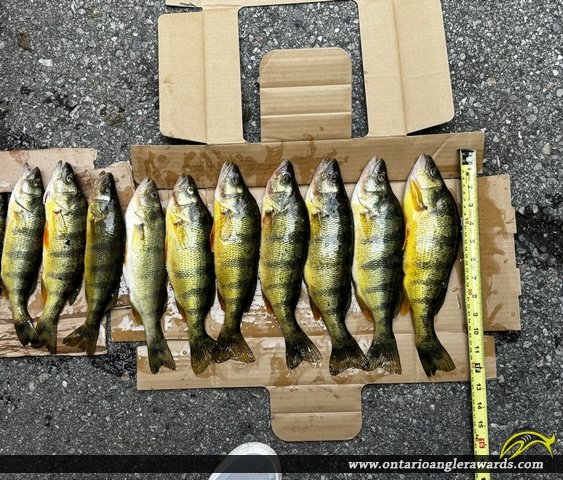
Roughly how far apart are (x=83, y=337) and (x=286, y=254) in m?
1.68

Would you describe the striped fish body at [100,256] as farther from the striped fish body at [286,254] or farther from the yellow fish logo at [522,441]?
the yellow fish logo at [522,441]

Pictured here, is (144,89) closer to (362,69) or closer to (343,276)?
(362,69)

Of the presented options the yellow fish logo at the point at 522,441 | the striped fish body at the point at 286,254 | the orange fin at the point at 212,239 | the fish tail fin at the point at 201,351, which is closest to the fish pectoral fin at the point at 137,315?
the fish tail fin at the point at 201,351

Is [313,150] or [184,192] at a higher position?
[313,150]

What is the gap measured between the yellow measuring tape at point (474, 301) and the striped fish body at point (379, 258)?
0.50 m

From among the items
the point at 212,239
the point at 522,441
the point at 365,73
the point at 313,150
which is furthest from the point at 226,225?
the point at 522,441

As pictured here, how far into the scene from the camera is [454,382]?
12.0ft

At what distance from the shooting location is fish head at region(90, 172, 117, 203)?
3.48m

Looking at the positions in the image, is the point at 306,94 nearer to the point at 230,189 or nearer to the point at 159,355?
the point at 230,189

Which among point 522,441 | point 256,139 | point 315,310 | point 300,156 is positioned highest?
point 256,139

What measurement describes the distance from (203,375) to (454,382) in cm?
199

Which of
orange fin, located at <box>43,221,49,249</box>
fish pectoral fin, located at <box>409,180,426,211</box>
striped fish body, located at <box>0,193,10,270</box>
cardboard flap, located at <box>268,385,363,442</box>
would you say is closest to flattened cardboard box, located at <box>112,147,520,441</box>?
cardboard flap, located at <box>268,385,363,442</box>

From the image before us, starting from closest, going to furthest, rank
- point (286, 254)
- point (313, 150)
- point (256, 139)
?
point (286, 254) < point (313, 150) < point (256, 139)

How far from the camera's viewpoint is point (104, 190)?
3.49 meters
